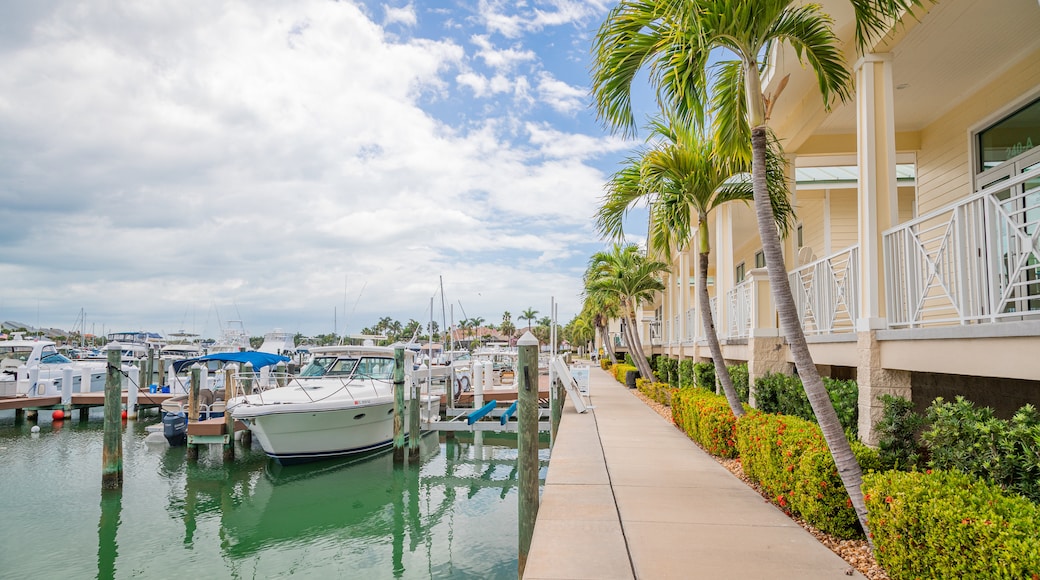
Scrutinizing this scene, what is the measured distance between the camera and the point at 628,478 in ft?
26.2

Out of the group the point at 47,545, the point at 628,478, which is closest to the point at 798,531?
the point at 628,478

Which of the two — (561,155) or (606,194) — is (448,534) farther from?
(561,155)

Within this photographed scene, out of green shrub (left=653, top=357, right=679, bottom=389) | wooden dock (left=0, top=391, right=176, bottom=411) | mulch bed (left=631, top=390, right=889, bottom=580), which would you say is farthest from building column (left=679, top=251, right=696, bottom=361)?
wooden dock (left=0, top=391, right=176, bottom=411)

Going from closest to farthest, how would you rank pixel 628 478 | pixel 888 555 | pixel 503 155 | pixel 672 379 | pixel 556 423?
pixel 888 555
pixel 628 478
pixel 556 423
pixel 672 379
pixel 503 155

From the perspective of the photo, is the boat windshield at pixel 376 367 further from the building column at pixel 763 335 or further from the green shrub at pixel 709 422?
the building column at pixel 763 335

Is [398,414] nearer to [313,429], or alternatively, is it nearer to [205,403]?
[313,429]

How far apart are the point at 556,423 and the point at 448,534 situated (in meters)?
4.50

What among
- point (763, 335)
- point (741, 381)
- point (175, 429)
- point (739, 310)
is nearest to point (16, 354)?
point (175, 429)

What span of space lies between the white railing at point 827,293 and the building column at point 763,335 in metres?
0.52

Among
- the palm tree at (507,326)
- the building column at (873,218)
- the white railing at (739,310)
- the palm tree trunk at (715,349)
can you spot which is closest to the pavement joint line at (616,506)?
the palm tree trunk at (715,349)

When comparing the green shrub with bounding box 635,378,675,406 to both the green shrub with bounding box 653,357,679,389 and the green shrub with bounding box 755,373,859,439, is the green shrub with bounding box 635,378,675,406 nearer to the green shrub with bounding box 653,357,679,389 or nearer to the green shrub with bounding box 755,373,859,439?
the green shrub with bounding box 653,357,679,389

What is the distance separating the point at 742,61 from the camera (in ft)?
20.9

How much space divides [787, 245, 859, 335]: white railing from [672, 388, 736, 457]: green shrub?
74.2 inches

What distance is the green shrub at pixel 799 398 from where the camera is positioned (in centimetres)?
665
